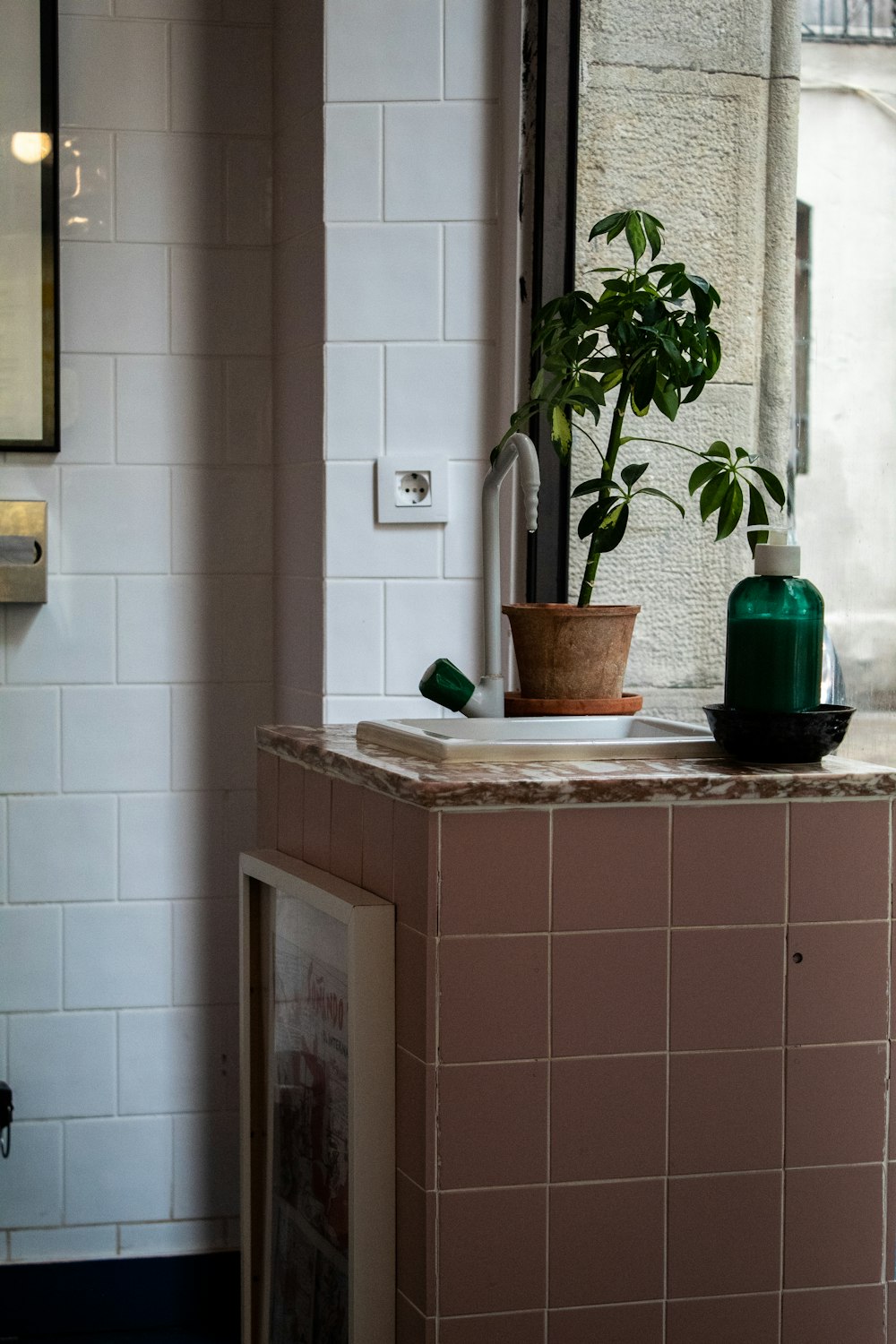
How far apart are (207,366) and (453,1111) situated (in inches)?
53.2

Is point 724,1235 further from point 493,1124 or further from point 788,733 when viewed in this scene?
point 788,733

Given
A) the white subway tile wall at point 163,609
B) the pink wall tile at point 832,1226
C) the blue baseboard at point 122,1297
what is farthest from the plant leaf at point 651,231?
the blue baseboard at point 122,1297

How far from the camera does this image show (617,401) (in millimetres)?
1471

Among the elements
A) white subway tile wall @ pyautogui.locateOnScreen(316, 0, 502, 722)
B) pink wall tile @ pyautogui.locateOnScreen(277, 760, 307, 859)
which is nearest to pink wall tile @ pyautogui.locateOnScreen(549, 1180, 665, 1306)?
pink wall tile @ pyautogui.locateOnScreen(277, 760, 307, 859)

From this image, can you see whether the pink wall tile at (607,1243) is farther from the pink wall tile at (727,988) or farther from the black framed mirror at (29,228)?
the black framed mirror at (29,228)

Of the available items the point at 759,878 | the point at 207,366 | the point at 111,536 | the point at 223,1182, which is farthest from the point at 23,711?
the point at 759,878

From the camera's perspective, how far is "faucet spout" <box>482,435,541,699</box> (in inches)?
56.8

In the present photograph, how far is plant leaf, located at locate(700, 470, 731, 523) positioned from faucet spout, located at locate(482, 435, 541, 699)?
17 centimetres

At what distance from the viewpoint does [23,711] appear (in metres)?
2.07

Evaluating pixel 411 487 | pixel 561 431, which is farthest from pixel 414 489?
pixel 561 431

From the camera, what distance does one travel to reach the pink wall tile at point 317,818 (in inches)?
51.9

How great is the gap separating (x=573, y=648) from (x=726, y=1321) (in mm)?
647

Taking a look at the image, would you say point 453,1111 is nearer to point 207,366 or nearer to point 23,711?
point 23,711

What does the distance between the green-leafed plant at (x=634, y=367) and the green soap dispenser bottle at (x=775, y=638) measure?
0.13m
